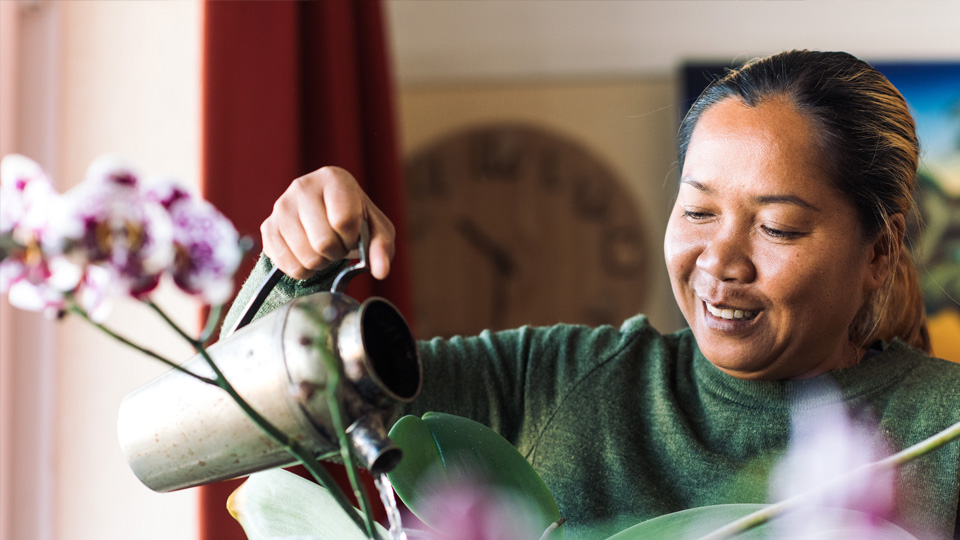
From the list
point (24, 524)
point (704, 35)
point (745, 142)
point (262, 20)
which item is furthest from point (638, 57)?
point (24, 524)

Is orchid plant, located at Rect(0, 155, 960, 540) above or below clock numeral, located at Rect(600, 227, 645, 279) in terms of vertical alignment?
above

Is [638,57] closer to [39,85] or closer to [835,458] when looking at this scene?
[39,85]

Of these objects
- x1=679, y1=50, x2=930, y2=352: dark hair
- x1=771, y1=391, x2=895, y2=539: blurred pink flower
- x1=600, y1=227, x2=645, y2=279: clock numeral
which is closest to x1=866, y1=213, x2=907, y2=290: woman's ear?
x1=679, y1=50, x2=930, y2=352: dark hair

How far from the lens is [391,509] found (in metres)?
0.33

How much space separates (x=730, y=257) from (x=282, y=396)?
40 cm

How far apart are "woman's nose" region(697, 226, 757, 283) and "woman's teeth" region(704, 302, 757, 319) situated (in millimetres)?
33

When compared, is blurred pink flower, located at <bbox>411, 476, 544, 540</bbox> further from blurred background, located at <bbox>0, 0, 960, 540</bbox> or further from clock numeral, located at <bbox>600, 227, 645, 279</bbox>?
clock numeral, located at <bbox>600, 227, 645, 279</bbox>

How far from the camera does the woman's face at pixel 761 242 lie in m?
0.62

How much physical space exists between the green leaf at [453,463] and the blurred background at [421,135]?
64 centimetres

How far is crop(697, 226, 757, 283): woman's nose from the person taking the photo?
617mm

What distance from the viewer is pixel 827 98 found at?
66 cm

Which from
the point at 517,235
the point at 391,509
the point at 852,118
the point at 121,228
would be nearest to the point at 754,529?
the point at 391,509

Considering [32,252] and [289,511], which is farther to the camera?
[289,511]

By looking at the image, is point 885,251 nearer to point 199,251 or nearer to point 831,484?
point 831,484
